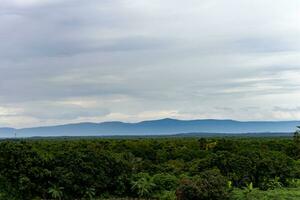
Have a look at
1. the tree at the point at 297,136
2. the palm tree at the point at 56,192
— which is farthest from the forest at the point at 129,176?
the tree at the point at 297,136

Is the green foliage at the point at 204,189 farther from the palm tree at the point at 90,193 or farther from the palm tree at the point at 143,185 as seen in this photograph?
the palm tree at the point at 90,193

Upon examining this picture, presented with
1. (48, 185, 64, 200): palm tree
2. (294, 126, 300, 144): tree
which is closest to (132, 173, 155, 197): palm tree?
(48, 185, 64, 200): palm tree

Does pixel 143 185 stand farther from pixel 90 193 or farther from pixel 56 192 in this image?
pixel 56 192

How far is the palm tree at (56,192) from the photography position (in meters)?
24.1

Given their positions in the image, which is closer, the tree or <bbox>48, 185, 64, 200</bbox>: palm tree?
<bbox>48, 185, 64, 200</bbox>: palm tree

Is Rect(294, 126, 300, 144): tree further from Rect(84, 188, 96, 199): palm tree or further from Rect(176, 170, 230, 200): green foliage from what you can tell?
Rect(84, 188, 96, 199): palm tree

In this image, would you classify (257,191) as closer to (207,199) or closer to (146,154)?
(207,199)

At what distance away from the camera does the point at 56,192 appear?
2414 cm

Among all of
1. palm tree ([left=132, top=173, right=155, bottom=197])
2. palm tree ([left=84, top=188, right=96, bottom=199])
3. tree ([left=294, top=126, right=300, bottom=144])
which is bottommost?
palm tree ([left=84, top=188, right=96, bottom=199])

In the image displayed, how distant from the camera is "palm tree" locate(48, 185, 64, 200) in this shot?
948 inches

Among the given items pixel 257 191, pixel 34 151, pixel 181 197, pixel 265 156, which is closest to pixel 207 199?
pixel 181 197

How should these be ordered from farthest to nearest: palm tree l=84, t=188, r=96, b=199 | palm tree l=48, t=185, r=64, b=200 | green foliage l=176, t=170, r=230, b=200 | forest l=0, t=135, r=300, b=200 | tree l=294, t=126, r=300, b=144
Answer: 1. tree l=294, t=126, r=300, b=144
2. palm tree l=84, t=188, r=96, b=199
3. palm tree l=48, t=185, r=64, b=200
4. forest l=0, t=135, r=300, b=200
5. green foliage l=176, t=170, r=230, b=200

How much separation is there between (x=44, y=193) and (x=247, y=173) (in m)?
10.0

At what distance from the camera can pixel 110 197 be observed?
25031mm
